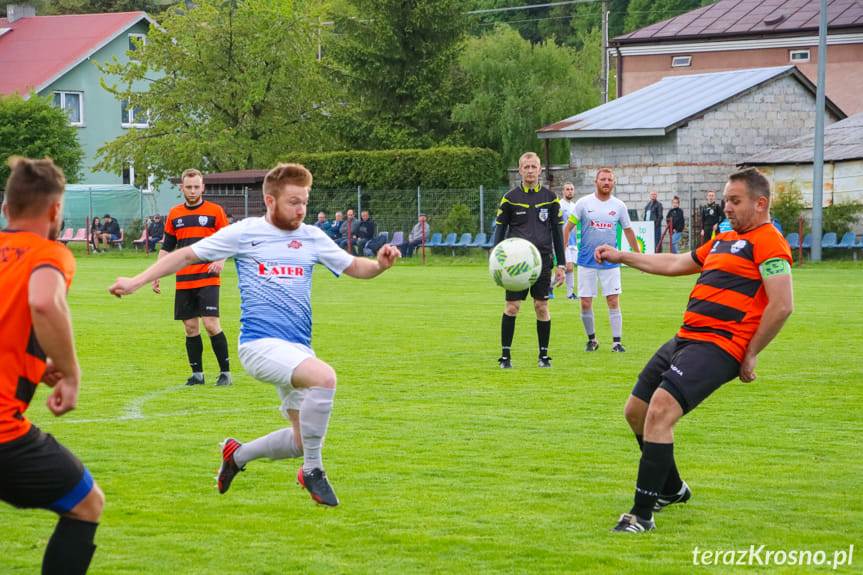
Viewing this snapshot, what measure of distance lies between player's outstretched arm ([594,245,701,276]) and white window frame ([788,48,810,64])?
151 feet

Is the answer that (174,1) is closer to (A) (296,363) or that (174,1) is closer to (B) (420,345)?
(B) (420,345)

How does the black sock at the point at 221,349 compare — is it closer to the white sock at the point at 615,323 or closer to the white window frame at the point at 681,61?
the white sock at the point at 615,323

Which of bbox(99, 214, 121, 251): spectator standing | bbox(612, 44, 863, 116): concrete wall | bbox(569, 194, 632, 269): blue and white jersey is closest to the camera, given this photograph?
bbox(569, 194, 632, 269): blue and white jersey

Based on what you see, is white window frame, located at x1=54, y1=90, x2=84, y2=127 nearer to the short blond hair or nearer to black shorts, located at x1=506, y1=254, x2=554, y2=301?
black shorts, located at x1=506, y1=254, x2=554, y2=301

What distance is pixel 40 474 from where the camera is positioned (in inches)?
165

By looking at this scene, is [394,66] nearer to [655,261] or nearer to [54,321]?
[655,261]

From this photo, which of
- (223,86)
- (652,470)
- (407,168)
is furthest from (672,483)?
(223,86)

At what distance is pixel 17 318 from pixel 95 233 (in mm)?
38425

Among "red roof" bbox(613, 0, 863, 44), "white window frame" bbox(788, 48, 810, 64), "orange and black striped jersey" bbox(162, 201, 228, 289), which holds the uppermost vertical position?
"red roof" bbox(613, 0, 863, 44)

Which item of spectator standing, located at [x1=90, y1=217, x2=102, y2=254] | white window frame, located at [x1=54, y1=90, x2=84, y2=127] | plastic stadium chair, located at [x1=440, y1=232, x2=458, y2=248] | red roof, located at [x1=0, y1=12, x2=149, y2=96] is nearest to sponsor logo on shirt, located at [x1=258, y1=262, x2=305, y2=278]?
plastic stadium chair, located at [x1=440, y1=232, x2=458, y2=248]

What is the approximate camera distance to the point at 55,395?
4270 millimetres

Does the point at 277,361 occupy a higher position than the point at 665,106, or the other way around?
the point at 665,106

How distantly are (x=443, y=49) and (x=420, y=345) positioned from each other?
3593cm

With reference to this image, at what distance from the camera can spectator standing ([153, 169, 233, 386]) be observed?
11.3 metres
